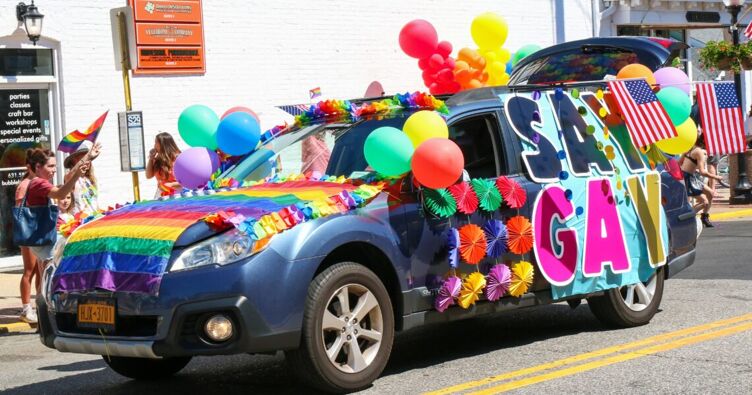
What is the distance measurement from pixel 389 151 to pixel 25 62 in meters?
9.62

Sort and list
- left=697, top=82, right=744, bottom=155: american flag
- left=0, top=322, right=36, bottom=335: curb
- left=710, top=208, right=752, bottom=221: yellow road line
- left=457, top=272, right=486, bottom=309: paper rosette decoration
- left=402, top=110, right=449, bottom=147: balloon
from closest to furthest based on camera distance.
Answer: left=402, top=110, right=449, bottom=147: balloon
left=457, top=272, right=486, bottom=309: paper rosette decoration
left=697, top=82, right=744, bottom=155: american flag
left=0, top=322, right=36, bottom=335: curb
left=710, top=208, right=752, bottom=221: yellow road line

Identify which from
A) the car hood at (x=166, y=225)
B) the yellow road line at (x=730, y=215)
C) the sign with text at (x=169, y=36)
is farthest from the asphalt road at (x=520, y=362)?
the yellow road line at (x=730, y=215)

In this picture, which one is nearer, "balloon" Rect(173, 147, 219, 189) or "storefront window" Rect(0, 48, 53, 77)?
"balloon" Rect(173, 147, 219, 189)

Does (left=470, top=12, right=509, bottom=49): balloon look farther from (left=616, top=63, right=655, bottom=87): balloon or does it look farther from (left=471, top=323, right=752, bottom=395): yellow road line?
(left=471, top=323, right=752, bottom=395): yellow road line

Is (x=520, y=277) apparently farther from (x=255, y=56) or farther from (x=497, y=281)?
(x=255, y=56)

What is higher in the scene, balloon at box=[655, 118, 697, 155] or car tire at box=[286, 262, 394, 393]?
balloon at box=[655, 118, 697, 155]

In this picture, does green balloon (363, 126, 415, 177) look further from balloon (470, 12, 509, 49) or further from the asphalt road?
balloon (470, 12, 509, 49)

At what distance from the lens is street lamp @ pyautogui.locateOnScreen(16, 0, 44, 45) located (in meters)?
14.9

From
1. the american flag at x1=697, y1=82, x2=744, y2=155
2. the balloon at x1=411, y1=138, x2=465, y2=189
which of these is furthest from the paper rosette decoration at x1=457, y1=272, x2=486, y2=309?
the american flag at x1=697, y1=82, x2=744, y2=155

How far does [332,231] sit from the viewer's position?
270 inches

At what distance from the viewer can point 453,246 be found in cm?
757

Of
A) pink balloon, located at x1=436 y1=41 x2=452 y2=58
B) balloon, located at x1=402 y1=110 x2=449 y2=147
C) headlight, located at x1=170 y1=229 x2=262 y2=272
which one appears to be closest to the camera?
headlight, located at x1=170 y1=229 x2=262 y2=272

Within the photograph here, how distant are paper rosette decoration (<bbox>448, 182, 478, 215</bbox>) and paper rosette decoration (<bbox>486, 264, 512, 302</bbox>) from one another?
435 mm

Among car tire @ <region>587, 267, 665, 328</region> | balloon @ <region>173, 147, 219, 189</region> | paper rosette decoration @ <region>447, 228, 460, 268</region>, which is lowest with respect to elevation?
car tire @ <region>587, 267, 665, 328</region>
